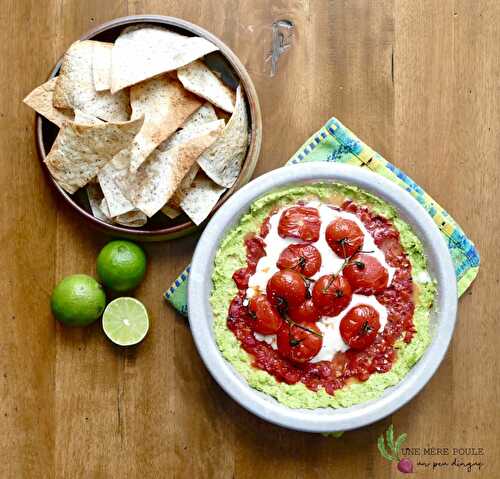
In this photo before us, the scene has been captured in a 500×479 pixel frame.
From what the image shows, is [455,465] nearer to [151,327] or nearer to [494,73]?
[151,327]

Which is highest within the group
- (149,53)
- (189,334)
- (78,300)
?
(149,53)

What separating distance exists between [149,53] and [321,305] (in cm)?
90

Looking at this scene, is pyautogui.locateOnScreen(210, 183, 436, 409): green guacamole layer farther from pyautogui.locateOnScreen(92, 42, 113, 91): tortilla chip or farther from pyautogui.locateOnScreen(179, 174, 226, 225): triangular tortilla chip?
pyautogui.locateOnScreen(92, 42, 113, 91): tortilla chip

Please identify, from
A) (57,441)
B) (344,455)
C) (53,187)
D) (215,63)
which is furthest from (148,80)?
(344,455)

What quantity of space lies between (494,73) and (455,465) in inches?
50.8

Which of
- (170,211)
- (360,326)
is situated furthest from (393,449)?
(170,211)

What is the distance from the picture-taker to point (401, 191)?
2020 mm

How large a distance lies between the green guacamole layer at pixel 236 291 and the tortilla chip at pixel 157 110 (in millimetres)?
339

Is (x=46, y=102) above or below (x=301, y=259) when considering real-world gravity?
above

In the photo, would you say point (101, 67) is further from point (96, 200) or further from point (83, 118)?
point (96, 200)

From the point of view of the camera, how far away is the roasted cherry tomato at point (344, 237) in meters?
1.98

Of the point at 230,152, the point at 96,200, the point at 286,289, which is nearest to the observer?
the point at 286,289

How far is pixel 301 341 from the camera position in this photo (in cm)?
196

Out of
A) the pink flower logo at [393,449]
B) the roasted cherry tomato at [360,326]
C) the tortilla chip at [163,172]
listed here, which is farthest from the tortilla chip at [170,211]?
the pink flower logo at [393,449]
